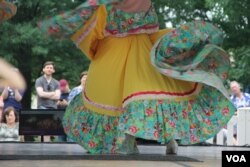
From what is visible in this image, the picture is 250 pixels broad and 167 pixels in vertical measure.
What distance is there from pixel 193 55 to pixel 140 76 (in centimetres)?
57

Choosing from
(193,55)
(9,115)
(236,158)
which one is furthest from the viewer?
(9,115)

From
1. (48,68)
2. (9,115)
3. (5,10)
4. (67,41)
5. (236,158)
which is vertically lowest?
(236,158)

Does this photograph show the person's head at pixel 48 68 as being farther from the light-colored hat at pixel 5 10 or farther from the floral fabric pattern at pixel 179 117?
the light-colored hat at pixel 5 10

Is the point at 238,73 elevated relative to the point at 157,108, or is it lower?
elevated

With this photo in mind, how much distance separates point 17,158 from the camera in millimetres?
5746

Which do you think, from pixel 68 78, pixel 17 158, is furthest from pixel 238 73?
pixel 17 158

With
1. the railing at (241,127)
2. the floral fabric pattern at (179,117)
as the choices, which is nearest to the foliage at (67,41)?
the railing at (241,127)

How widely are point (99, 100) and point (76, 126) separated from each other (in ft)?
1.13

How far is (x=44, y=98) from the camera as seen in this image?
939 centimetres

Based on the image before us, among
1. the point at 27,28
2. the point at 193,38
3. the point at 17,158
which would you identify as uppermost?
the point at 27,28

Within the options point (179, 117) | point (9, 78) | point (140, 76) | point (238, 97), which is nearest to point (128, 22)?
point (140, 76)

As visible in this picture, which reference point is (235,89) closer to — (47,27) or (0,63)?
(47,27)

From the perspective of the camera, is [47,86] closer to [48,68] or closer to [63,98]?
[48,68]

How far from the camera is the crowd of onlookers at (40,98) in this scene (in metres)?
8.56
